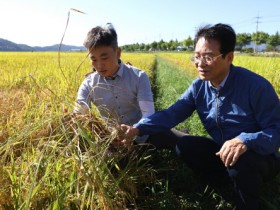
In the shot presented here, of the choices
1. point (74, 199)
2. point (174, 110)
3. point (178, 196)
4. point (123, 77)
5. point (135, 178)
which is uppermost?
point (123, 77)

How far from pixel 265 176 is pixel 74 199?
1145 millimetres

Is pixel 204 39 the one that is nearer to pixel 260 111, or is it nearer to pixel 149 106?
pixel 260 111

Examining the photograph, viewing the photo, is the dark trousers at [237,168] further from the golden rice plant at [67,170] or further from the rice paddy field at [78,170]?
the golden rice plant at [67,170]

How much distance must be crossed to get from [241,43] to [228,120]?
66.8m

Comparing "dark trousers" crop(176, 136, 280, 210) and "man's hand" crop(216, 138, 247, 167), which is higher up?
"man's hand" crop(216, 138, 247, 167)

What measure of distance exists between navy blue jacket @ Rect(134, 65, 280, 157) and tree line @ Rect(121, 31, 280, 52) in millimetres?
40871

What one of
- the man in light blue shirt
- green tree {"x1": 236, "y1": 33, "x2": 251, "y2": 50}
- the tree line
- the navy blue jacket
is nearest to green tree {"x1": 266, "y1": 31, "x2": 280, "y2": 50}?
the tree line

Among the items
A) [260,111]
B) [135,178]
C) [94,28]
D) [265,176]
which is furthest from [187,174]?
[94,28]

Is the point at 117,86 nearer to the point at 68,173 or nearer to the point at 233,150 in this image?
the point at 68,173

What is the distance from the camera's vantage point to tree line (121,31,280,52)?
57.6 m

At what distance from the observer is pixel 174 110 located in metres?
2.31

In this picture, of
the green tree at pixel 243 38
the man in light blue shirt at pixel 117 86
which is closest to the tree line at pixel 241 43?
the green tree at pixel 243 38

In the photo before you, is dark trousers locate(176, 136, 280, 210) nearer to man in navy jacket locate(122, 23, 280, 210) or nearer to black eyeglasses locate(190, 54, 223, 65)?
man in navy jacket locate(122, 23, 280, 210)

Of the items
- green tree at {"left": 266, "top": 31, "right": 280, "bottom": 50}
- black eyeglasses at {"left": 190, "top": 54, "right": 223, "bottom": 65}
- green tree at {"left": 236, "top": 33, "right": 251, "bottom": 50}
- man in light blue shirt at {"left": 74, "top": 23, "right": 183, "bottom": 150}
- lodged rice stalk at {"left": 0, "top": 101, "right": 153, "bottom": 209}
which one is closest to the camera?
lodged rice stalk at {"left": 0, "top": 101, "right": 153, "bottom": 209}
